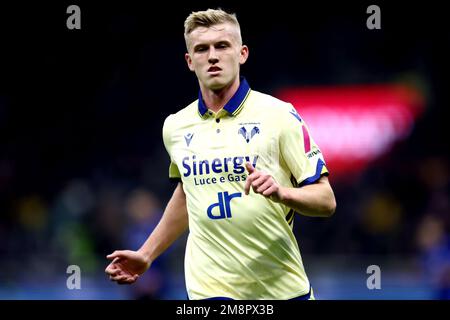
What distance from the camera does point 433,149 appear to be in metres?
18.4

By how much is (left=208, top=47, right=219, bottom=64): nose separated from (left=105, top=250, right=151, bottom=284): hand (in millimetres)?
1270

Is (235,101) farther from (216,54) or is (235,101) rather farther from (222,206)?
(222,206)

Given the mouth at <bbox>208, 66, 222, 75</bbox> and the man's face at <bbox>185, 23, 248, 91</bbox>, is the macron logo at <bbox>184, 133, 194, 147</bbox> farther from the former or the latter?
the mouth at <bbox>208, 66, 222, 75</bbox>

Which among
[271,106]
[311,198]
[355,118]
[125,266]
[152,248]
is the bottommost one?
[125,266]

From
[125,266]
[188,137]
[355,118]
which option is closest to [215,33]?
[188,137]

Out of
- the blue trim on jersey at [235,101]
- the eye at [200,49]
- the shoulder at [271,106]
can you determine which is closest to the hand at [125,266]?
the blue trim on jersey at [235,101]

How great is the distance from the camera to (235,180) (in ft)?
18.9

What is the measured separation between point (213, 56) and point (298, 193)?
102 cm

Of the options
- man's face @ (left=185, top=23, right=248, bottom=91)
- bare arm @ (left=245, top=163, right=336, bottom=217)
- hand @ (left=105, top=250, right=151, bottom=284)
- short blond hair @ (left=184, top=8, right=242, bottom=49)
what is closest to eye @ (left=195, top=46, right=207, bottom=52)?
man's face @ (left=185, top=23, right=248, bottom=91)

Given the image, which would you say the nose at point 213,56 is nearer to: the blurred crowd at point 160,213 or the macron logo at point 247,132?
the macron logo at point 247,132

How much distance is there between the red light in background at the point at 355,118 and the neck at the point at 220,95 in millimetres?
11991

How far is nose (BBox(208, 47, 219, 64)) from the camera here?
580 centimetres

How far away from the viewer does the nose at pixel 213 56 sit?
19.0 feet
